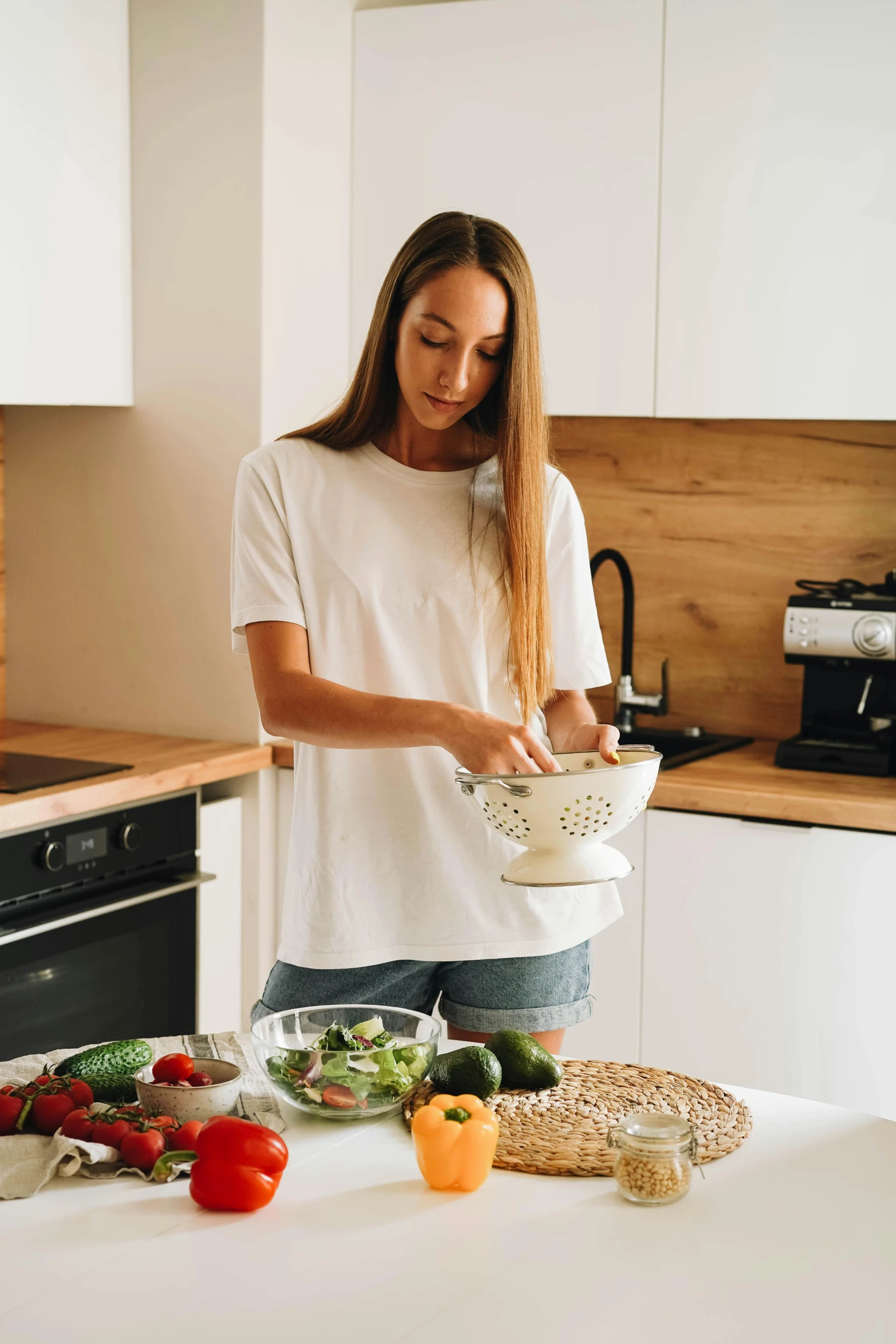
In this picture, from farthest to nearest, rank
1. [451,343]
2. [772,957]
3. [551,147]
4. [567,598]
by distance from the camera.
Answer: [551,147] < [772,957] < [567,598] < [451,343]

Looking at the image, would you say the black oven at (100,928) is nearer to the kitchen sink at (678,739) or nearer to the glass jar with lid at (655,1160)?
the kitchen sink at (678,739)

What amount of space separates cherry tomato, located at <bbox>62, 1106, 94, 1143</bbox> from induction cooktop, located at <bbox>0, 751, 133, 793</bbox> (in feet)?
3.37

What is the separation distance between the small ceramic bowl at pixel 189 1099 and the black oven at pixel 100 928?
0.97 meters

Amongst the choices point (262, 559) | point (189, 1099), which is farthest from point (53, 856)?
point (189, 1099)

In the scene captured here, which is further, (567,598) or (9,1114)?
(567,598)

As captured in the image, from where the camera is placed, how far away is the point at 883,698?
8.78ft

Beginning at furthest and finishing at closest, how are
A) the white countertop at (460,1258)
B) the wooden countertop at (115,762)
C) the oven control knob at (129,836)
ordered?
the oven control knob at (129,836) < the wooden countertop at (115,762) < the white countertop at (460,1258)

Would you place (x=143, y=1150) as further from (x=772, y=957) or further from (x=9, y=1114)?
(x=772, y=957)

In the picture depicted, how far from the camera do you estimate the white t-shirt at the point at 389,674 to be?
1616mm

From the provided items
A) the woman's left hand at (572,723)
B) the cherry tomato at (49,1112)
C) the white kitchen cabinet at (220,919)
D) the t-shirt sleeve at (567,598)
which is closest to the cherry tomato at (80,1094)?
the cherry tomato at (49,1112)

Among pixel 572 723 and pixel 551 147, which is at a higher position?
pixel 551 147

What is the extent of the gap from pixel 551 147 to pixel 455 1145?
197 centimetres

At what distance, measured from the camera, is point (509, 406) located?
1.59 meters

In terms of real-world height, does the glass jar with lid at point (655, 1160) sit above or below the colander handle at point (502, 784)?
below
